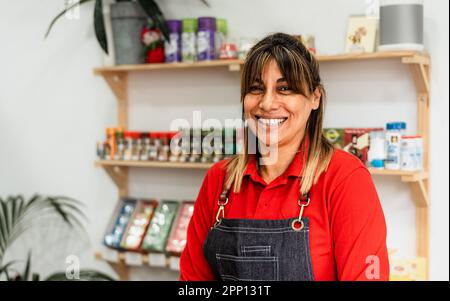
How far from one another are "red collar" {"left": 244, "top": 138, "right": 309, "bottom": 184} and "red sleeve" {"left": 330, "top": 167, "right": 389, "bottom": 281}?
132 millimetres

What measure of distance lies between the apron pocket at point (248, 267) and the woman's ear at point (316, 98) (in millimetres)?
409

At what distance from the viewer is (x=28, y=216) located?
12.2 feet

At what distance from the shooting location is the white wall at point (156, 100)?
9.07ft

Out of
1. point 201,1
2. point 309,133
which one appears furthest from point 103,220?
point 309,133

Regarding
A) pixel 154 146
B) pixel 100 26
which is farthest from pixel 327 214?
pixel 100 26

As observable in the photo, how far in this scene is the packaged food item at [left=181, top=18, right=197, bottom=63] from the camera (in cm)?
303

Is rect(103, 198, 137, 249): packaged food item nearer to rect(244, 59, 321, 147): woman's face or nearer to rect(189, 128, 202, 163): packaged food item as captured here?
rect(189, 128, 202, 163): packaged food item

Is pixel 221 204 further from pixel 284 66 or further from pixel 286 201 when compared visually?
pixel 284 66

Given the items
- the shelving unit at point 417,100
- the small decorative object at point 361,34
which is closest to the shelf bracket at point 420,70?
the shelving unit at point 417,100

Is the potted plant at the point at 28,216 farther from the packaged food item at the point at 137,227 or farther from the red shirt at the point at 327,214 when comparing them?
the red shirt at the point at 327,214

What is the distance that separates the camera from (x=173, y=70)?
3.33 m

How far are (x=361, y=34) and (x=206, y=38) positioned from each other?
699 mm

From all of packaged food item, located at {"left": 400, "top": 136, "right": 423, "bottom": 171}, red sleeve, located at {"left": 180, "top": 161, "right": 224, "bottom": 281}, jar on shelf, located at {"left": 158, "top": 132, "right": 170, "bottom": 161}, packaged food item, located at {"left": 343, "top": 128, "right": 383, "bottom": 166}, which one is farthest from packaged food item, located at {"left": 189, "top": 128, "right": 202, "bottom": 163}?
red sleeve, located at {"left": 180, "top": 161, "right": 224, "bottom": 281}
